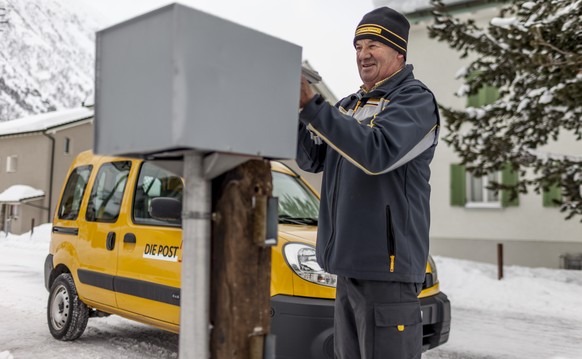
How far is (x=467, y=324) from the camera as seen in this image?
6910 mm

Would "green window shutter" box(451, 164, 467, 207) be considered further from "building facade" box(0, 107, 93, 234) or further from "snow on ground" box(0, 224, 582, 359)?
"building facade" box(0, 107, 93, 234)

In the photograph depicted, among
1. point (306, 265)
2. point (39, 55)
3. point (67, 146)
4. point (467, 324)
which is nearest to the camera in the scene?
point (306, 265)

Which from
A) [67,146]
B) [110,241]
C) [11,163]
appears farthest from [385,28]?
[67,146]

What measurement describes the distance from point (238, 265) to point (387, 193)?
2.65ft

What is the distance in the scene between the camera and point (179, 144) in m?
1.26

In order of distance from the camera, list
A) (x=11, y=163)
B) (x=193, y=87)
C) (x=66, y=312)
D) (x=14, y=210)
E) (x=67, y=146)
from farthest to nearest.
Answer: (x=67, y=146) → (x=11, y=163) → (x=14, y=210) → (x=66, y=312) → (x=193, y=87)

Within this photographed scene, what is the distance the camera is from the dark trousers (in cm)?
207

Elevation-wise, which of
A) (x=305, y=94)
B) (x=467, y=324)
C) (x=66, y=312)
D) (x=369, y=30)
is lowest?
(x=467, y=324)

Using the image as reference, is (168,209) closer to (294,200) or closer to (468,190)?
(294,200)

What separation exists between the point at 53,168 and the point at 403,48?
67.9 feet

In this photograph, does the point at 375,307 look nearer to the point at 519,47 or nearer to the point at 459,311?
the point at 459,311

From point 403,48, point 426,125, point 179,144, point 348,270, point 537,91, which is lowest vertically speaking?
point 348,270

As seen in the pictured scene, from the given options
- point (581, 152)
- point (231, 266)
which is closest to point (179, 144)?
point (231, 266)

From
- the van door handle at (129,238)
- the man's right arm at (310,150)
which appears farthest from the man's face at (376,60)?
the van door handle at (129,238)
